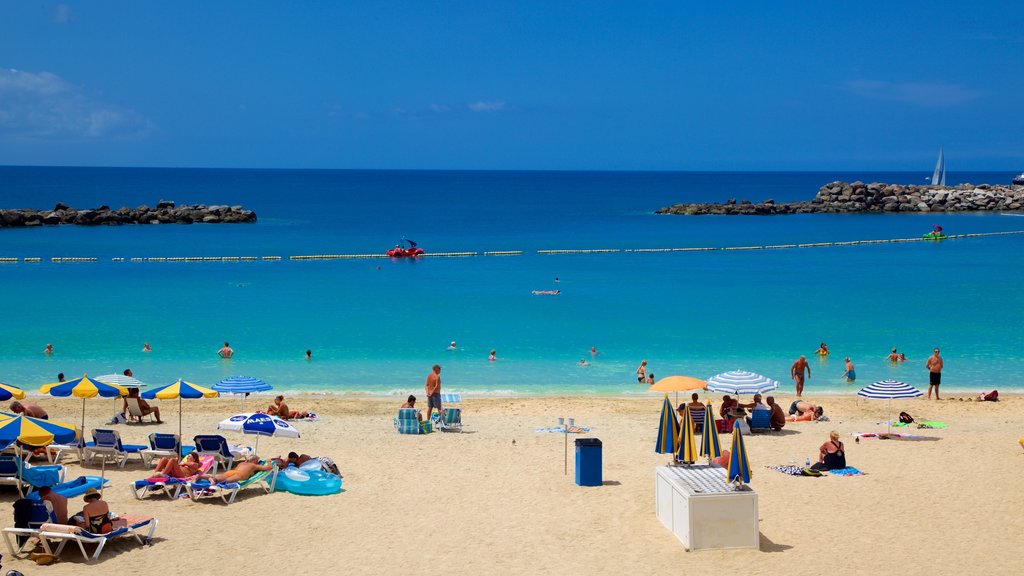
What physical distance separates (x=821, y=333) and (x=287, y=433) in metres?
22.4

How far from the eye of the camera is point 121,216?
3356 inches

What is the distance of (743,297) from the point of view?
42.2 meters

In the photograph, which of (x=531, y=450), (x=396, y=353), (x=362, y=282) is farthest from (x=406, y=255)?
(x=531, y=450)

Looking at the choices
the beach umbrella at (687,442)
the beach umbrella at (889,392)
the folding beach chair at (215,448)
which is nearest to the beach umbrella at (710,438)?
the beach umbrella at (687,442)

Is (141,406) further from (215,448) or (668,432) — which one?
(668,432)

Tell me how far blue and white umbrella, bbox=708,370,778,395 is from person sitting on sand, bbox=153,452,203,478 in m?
8.79

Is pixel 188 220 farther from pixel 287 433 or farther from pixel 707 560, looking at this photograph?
pixel 707 560

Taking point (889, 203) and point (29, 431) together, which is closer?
point (29, 431)

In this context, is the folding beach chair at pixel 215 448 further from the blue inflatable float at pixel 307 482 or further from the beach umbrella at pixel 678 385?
the beach umbrella at pixel 678 385

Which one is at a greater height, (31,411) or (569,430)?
(31,411)

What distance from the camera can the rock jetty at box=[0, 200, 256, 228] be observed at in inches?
3188

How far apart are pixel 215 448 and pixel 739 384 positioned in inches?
352

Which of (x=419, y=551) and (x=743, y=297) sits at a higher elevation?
(x=743, y=297)

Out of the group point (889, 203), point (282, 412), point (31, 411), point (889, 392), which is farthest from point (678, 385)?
point (889, 203)
